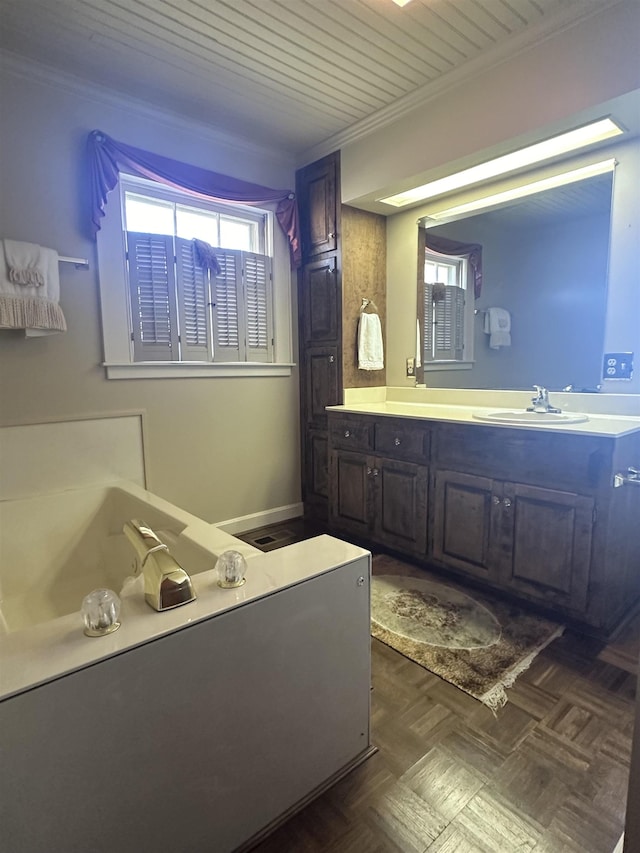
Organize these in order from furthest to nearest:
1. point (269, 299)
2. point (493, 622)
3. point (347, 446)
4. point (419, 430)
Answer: point (269, 299), point (347, 446), point (419, 430), point (493, 622)

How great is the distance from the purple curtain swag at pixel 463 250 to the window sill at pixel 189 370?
1244mm

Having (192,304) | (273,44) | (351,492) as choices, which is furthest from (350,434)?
(273,44)

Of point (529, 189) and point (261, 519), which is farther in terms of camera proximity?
point (261, 519)

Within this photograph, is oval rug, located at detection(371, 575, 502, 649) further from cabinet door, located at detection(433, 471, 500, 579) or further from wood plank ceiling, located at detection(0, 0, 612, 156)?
wood plank ceiling, located at detection(0, 0, 612, 156)

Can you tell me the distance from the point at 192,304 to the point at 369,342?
3.83 ft

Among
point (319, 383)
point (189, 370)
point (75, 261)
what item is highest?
point (75, 261)

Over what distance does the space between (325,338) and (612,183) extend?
1743mm

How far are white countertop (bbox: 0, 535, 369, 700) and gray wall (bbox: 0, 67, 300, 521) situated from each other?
168 cm

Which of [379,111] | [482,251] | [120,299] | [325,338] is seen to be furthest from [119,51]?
[482,251]

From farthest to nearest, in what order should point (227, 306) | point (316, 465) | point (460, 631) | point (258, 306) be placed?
1. point (316, 465)
2. point (258, 306)
3. point (227, 306)
4. point (460, 631)

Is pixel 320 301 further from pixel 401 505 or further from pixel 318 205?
pixel 401 505

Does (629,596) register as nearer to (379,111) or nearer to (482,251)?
(482,251)

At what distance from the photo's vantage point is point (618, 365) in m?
2.14

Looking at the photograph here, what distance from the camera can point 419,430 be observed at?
7.89 ft
